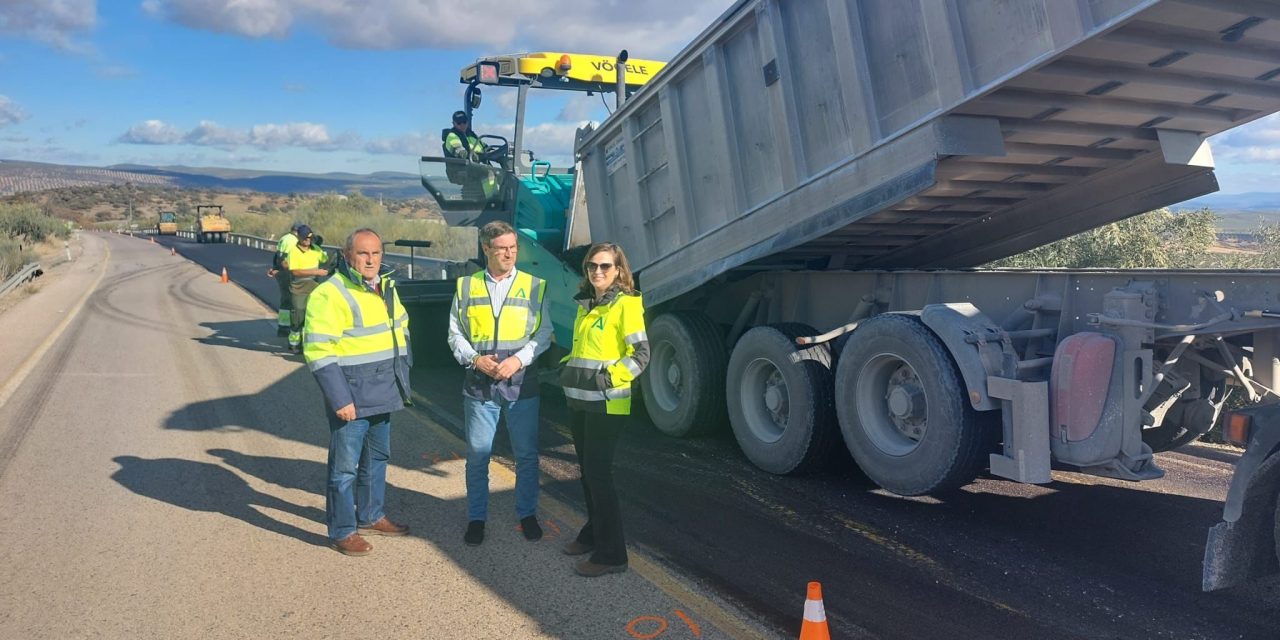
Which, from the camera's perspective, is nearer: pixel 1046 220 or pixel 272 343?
pixel 1046 220

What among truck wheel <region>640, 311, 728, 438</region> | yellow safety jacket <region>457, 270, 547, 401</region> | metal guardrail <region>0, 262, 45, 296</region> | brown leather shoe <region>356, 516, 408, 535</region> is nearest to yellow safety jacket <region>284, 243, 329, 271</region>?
truck wheel <region>640, 311, 728, 438</region>

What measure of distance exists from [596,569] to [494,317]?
1.37 metres

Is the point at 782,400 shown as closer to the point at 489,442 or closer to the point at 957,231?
the point at 957,231

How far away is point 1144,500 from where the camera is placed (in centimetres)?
516

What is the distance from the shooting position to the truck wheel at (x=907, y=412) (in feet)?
14.5

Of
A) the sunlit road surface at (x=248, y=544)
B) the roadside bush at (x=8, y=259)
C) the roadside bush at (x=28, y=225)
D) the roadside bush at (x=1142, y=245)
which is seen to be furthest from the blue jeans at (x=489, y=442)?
the roadside bush at (x=28, y=225)

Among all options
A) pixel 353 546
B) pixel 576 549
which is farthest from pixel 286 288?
pixel 576 549

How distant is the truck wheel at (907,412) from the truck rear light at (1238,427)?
1023 mm

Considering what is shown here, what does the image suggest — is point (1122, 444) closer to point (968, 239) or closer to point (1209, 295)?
point (1209, 295)

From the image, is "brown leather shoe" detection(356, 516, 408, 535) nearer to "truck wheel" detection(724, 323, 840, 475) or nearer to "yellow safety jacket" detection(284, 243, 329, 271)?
"truck wheel" detection(724, 323, 840, 475)

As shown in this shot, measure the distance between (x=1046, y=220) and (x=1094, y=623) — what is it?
10.2 ft

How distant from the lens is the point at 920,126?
4.27 metres

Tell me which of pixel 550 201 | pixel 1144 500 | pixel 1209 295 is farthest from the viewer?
pixel 550 201

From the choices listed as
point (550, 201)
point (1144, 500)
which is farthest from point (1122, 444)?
point (550, 201)
